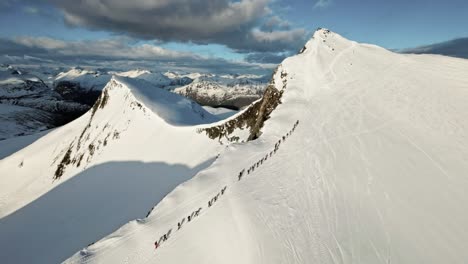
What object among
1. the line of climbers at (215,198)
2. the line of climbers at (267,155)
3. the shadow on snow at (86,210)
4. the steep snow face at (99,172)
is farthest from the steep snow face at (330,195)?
the steep snow face at (99,172)

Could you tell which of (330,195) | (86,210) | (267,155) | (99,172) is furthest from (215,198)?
(99,172)

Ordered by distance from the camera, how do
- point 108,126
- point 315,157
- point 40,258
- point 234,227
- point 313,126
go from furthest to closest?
point 108,126 → point 40,258 → point 313,126 → point 315,157 → point 234,227

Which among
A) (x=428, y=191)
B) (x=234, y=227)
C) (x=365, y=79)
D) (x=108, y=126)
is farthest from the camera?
(x=108, y=126)

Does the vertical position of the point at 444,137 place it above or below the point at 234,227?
above

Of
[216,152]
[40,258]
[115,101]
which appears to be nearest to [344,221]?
[216,152]

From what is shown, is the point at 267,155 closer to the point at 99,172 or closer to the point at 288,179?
the point at 288,179

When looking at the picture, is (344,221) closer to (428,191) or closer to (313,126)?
(428,191)
